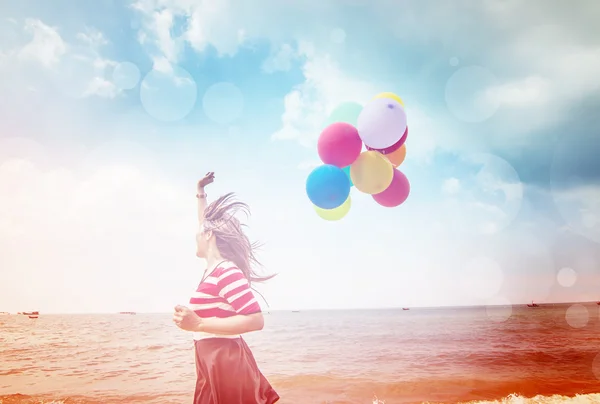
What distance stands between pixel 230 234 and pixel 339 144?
228cm

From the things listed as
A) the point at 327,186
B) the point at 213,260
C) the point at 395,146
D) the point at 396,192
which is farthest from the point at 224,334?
the point at 395,146

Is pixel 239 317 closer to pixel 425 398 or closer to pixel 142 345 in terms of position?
pixel 425 398

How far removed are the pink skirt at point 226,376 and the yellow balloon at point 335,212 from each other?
9.14 ft

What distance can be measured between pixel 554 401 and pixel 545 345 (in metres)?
16.1

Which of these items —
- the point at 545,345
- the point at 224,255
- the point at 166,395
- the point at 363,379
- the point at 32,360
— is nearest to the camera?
the point at 224,255

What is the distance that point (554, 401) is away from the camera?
7.03 metres

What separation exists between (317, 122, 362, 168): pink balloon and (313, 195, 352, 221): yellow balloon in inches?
22.9

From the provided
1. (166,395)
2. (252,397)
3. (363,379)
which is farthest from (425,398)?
(252,397)

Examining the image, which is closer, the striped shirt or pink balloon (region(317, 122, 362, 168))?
the striped shirt

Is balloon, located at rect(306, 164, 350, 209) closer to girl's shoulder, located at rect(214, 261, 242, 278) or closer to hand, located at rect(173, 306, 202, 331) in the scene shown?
girl's shoulder, located at rect(214, 261, 242, 278)

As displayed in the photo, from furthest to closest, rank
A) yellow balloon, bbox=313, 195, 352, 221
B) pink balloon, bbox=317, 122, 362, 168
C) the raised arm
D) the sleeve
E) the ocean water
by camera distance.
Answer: the ocean water < yellow balloon, bbox=313, 195, 352, 221 < pink balloon, bbox=317, 122, 362, 168 < the raised arm < the sleeve

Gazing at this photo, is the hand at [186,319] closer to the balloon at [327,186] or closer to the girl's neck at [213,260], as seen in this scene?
the girl's neck at [213,260]

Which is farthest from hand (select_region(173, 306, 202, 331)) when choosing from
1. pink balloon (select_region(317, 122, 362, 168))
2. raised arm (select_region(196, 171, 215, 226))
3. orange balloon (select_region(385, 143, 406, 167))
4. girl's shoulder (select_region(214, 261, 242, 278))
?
orange balloon (select_region(385, 143, 406, 167))

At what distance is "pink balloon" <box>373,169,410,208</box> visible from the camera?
14.7 feet
